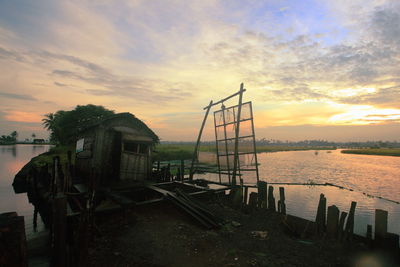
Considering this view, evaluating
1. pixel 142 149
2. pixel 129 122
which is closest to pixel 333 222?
pixel 142 149

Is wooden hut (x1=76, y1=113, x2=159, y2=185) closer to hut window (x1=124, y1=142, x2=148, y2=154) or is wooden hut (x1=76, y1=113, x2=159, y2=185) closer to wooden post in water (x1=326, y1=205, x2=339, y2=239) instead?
hut window (x1=124, y1=142, x2=148, y2=154)

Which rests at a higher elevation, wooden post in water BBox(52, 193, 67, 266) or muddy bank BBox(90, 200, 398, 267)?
wooden post in water BBox(52, 193, 67, 266)

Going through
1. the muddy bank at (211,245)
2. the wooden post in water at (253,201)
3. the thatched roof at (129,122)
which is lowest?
the muddy bank at (211,245)

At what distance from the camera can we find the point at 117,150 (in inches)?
585

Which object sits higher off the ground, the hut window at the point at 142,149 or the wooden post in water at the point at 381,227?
the hut window at the point at 142,149

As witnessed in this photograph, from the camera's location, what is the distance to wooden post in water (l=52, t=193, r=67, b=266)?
5.79m

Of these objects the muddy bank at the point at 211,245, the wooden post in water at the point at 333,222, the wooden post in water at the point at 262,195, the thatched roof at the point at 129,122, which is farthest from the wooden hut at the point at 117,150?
the wooden post in water at the point at 333,222

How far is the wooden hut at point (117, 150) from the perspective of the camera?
14.1 meters

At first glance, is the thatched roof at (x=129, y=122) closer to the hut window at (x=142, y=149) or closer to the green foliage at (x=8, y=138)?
the hut window at (x=142, y=149)

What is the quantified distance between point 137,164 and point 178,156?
1278 inches

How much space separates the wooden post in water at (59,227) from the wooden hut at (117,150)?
7.57 meters

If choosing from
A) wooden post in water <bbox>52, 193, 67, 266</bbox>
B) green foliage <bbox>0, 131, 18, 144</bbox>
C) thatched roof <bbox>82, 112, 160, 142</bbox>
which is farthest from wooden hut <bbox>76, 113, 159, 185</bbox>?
green foliage <bbox>0, 131, 18, 144</bbox>

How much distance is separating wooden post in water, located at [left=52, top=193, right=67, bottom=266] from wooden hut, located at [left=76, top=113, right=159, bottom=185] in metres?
7.57

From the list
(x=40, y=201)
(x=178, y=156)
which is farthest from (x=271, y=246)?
(x=178, y=156)
